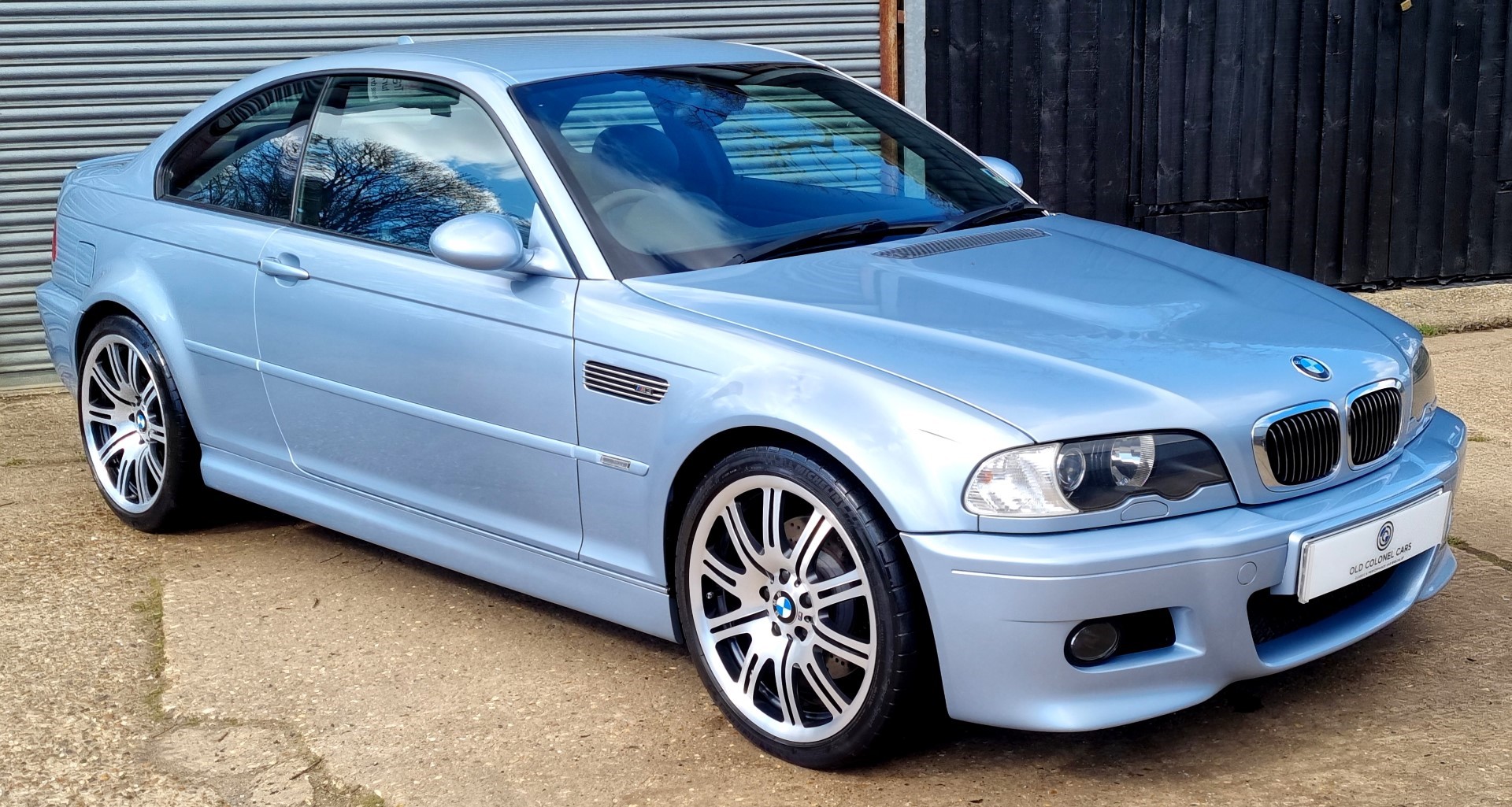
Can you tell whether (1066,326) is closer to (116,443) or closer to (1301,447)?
(1301,447)

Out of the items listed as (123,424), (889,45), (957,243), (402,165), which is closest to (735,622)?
(957,243)

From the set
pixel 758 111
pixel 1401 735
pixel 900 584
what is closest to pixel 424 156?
pixel 758 111

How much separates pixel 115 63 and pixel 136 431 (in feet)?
10.5

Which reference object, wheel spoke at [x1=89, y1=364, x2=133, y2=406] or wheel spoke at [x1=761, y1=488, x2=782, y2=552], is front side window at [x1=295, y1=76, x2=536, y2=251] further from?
wheel spoke at [x1=89, y1=364, x2=133, y2=406]

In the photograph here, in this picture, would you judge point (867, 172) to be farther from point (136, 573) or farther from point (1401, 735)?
point (136, 573)

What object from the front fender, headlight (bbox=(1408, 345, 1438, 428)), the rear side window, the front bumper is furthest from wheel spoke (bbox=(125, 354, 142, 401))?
headlight (bbox=(1408, 345, 1438, 428))

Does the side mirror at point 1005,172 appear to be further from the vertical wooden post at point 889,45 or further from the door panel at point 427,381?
the vertical wooden post at point 889,45

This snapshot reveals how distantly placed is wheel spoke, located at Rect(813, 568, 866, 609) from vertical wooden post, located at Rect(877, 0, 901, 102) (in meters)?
5.48

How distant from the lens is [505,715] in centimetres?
348

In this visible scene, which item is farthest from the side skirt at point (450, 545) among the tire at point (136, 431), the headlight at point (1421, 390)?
the headlight at point (1421, 390)

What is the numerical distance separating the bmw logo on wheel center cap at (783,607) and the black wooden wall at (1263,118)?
552 centimetres

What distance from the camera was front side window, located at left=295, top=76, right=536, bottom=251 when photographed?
12.4 feet

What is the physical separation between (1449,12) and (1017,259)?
633cm

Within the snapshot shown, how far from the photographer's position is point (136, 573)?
4.51 metres
